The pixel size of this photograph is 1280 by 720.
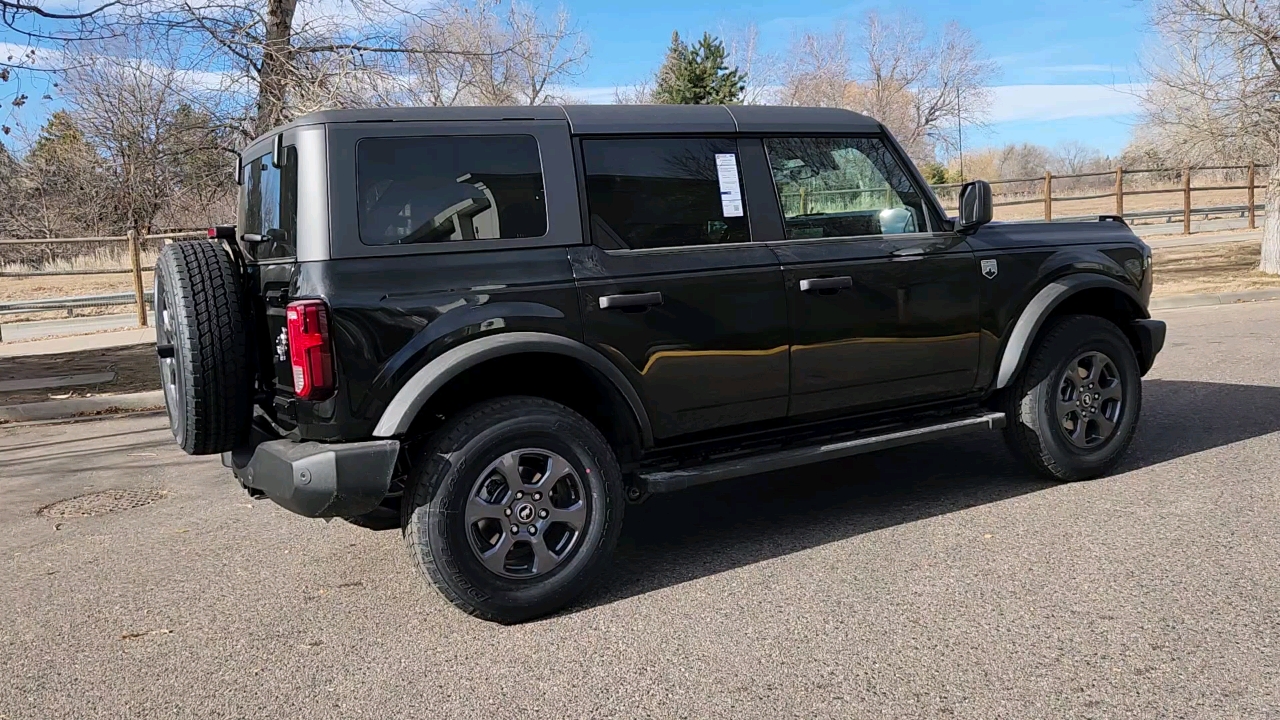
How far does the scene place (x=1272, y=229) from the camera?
15844mm

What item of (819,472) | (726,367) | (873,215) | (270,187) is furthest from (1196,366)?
(270,187)

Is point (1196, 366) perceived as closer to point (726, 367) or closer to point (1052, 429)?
point (1052, 429)

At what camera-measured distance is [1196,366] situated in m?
8.66

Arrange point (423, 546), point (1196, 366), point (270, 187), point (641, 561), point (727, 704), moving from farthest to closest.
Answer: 1. point (1196, 366)
2. point (641, 561)
3. point (270, 187)
4. point (423, 546)
5. point (727, 704)

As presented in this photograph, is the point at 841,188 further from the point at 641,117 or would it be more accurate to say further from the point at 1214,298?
the point at 1214,298

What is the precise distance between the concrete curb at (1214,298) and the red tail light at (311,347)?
41.6 feet

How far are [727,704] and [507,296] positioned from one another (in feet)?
5.59

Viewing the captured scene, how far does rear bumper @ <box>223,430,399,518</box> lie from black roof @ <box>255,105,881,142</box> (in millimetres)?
1228

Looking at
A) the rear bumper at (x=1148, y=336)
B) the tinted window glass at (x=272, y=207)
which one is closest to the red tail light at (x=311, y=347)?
the tinted window glass at (x=272, y=207)

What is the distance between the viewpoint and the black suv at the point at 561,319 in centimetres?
372

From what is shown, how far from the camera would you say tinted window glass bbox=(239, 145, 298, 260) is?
387 centimetres

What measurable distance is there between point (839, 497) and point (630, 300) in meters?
1.95

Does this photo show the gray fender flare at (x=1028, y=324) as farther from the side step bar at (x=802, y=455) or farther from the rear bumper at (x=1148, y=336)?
the rear bumper at (x=1148, y=336)

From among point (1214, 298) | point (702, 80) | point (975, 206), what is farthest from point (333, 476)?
point (702, 80)
